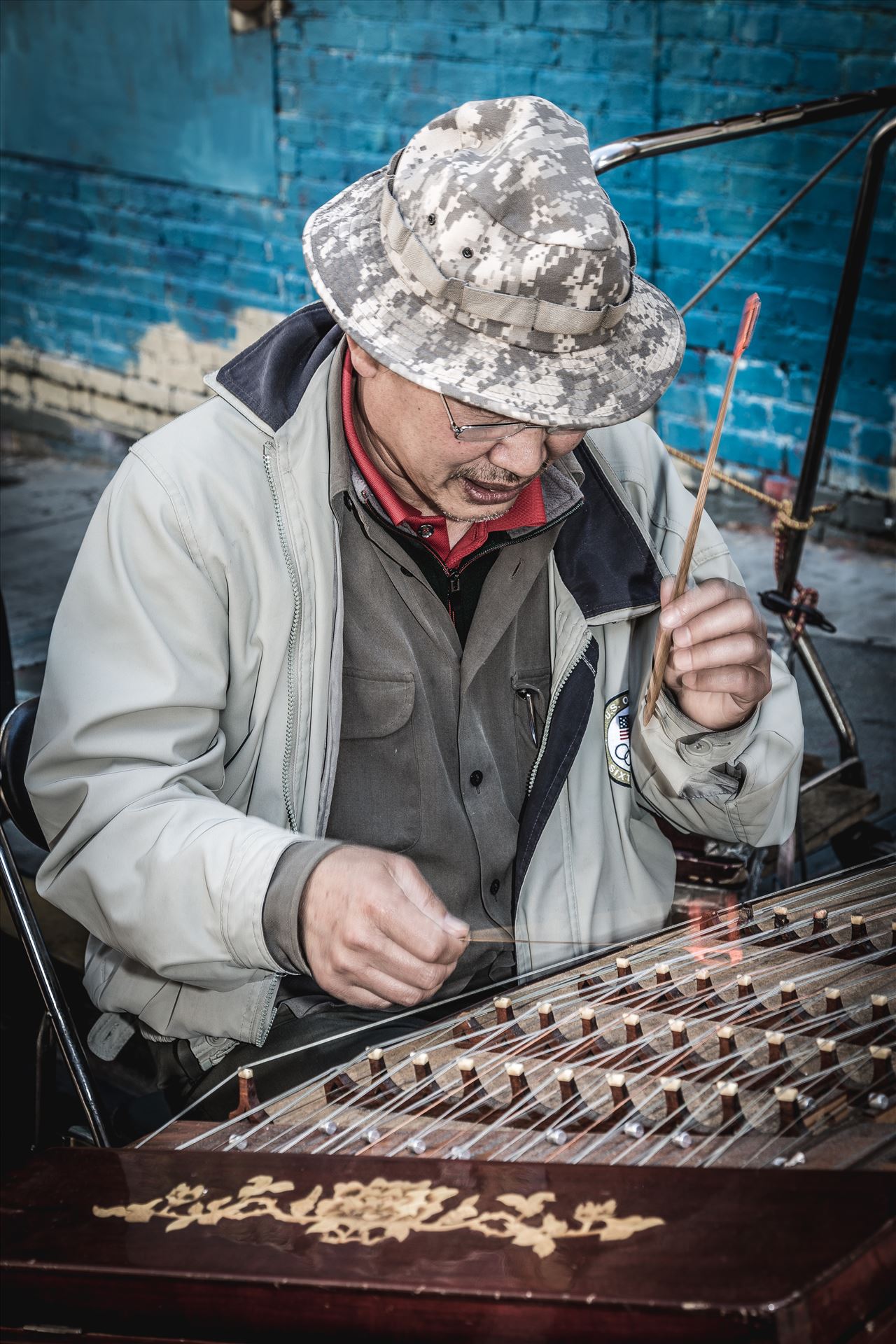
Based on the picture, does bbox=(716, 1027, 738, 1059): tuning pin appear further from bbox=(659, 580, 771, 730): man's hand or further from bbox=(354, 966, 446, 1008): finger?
bbox=(659, 580, 771, 730): man's hand

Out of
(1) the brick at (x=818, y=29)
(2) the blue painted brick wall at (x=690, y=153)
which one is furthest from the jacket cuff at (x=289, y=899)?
(1) the brick at (x=818, y=29)

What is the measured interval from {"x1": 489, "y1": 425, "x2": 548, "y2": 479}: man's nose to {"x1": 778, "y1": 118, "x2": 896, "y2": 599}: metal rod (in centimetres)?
132

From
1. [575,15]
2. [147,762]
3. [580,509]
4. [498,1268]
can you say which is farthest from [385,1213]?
[575,15]

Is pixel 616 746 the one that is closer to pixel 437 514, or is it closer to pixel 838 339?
pixel 437 514

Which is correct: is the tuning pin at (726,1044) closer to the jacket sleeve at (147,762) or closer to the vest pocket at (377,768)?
the jacket sleeve at (147,762)

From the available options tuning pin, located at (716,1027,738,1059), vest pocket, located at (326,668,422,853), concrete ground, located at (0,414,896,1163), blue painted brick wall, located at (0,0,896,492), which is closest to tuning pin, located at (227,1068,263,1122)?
tuning pin, located at (716,1027,738,1059)

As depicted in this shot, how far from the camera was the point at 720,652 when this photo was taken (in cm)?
170

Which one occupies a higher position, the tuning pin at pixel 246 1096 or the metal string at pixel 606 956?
the tuning pin at pixel 246 1096

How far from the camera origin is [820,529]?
5.31 metres

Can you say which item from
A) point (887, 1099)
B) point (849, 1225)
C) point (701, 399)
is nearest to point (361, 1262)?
point (849, 1225)

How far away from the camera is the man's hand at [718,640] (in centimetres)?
167

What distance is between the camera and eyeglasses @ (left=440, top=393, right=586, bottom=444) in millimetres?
1720

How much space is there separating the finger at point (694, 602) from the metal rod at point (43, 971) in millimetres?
897

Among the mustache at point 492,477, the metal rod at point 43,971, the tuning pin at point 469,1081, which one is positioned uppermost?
the mustache at point 492,477
